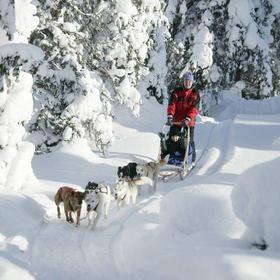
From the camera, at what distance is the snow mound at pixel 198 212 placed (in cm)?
608

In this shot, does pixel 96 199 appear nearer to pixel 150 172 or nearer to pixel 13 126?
pixel 13 126

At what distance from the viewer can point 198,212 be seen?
618 centimetres

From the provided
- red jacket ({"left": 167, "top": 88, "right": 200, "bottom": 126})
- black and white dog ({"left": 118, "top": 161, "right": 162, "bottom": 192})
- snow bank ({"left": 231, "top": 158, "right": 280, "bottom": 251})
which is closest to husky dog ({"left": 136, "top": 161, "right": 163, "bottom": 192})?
black and white dog ({"left": 118, "top": 161, "right": 162, "bottom": 192})

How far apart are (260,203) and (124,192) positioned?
305 cm

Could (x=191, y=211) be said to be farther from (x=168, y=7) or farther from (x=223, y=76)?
(x=223, y=76)

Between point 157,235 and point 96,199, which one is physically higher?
point 96,199

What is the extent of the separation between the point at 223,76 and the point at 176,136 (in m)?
15.5

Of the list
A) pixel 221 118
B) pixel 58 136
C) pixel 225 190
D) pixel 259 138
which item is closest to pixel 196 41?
pixel 221 118

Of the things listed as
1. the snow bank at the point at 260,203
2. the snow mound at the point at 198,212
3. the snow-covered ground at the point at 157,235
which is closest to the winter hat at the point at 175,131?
the snow-covered ground at the point at 157,235

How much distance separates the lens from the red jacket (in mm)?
10820

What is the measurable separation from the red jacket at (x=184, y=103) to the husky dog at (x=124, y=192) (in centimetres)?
299

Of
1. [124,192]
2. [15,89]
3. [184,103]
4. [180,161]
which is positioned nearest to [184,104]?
[184,103]

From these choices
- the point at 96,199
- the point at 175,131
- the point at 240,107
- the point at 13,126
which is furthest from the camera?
the point at 240,107

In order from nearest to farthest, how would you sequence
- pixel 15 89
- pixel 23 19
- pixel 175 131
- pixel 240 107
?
A: 1. pixel 15 89
2. pixel 23 19
3. pixel 175 131
4. pixel 240 107
